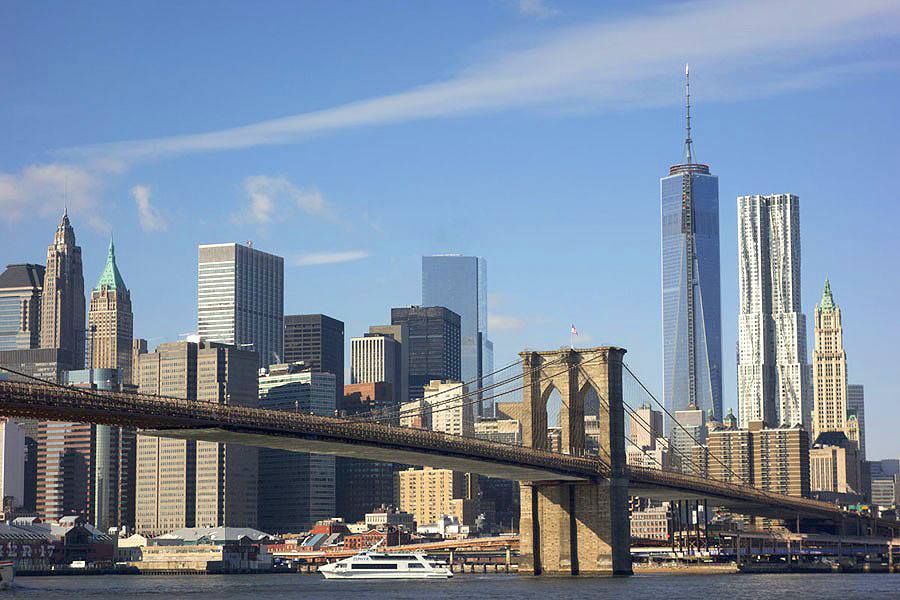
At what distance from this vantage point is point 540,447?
318 feet

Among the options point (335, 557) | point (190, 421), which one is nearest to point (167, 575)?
point (335, 557)

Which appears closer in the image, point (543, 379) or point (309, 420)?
point (309, 420)

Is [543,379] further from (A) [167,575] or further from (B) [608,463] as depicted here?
(A) [167,575]

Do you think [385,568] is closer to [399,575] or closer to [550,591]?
[399,575]

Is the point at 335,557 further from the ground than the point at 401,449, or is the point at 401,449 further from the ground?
the point at 401,449

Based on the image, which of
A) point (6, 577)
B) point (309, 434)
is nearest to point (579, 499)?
point (309, 434)

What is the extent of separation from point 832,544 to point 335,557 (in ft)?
164

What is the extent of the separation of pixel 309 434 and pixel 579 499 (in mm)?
22879

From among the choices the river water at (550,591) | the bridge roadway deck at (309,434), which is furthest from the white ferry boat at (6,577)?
the bridge roadway deck at (309,434)

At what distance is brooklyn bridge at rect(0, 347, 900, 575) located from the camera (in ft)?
236

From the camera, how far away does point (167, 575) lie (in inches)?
5610

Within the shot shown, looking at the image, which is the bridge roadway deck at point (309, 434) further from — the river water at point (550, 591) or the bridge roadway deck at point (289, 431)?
the river water at point (550, 591)

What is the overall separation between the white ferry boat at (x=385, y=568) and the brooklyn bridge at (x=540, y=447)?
17.1 m

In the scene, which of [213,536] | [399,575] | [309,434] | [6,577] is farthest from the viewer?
[213,536]
